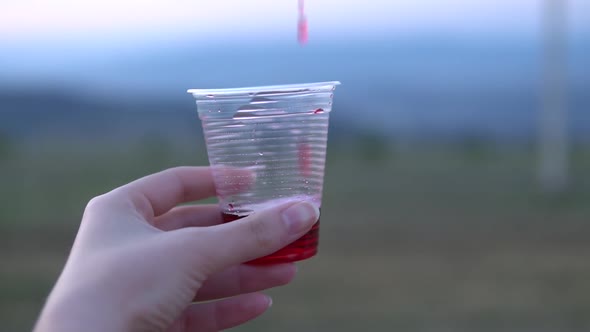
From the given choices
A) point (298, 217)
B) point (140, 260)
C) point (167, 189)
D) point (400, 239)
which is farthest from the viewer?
point (400, 239)

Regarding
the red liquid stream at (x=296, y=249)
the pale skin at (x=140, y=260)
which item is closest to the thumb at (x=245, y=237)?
the pale skin at (x=140, y=260)

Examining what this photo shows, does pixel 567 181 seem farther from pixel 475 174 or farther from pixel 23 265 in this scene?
pixel 23 265

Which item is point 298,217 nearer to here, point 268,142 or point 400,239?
point 268,142

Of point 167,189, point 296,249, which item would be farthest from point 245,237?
point 167,189

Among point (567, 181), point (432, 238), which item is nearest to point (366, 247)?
point (432, 238)

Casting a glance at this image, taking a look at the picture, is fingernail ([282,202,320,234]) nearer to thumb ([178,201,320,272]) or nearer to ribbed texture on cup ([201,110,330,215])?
thumb ([178,201,320,272])

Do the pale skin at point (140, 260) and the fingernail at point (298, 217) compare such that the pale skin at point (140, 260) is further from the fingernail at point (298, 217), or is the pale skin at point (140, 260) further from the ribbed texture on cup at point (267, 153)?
the ribbed texture on cup at point (267, 153)

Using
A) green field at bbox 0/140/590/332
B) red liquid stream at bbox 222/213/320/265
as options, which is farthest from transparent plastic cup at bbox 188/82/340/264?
green field at bbox 0/140/590/332
